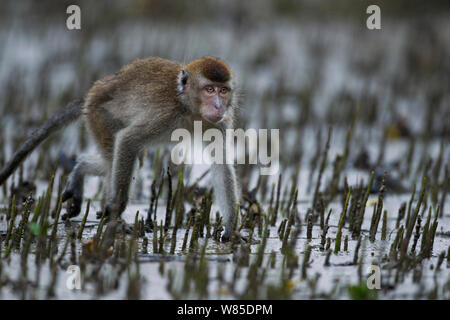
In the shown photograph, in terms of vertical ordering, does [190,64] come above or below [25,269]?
above

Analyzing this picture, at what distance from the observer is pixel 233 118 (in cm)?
570

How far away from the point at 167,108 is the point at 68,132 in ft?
12.2

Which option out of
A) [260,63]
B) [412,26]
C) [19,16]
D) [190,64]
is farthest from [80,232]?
[412,26]

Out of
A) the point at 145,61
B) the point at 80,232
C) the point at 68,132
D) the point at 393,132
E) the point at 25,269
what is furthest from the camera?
the point at 393,132

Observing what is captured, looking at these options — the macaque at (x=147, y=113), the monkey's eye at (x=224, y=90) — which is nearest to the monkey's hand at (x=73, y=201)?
the macaque at (x=147, y=113)

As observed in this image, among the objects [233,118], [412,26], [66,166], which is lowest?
[66,166]

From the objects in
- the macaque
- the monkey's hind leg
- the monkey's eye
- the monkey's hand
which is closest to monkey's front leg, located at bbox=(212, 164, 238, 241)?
the macaque

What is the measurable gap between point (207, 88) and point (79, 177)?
158 centimetres

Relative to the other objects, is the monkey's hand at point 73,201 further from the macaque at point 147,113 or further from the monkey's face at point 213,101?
the monkey's face at point 213,101

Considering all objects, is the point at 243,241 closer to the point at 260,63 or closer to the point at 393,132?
the point at 393,132

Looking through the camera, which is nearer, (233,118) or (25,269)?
(25,269)

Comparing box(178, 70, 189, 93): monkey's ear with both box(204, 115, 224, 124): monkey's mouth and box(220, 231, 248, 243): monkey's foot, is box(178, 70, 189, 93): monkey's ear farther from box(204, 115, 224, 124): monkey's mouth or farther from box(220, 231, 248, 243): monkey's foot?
box(220, 231, 248, 243): monkey's foot

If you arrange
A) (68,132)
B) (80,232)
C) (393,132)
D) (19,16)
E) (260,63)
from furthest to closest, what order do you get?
(19,16)
(260,63)
(393,132)
(68,132)
(80,232)

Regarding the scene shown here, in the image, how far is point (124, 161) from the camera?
5.16 m
